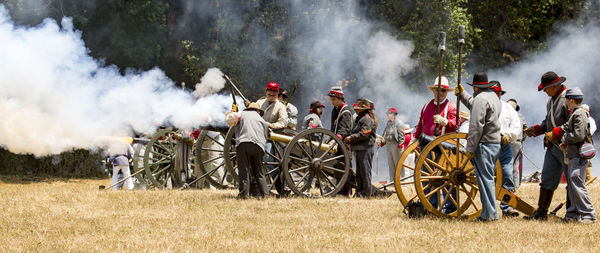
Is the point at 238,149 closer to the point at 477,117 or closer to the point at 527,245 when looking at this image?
the point at 477,117

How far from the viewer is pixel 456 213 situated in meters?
6.50

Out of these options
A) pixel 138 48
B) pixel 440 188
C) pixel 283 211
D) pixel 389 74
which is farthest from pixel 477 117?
pixel 138 48

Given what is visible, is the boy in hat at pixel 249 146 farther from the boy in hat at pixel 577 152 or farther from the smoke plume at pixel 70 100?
the boy in hat at pixel 577 152

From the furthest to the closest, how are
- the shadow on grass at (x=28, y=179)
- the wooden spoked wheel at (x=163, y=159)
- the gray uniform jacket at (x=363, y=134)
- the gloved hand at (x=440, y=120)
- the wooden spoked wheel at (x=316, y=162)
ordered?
1. the shadow on grass at (x=28, y=179)
2. the wooden spoked wheel at (x=163, y=159)
3. the gray uniform jacket at (x=363, y=134)
4. the wooden spoked wheel at (x=316, y=162)
5. the gloved hand at (x=440, y=120)

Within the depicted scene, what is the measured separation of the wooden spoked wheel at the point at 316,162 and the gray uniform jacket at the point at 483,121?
2705 millimetres

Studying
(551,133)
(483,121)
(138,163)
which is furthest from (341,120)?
(138,163)

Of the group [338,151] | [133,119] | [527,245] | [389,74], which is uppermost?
[389,74]

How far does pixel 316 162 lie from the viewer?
28.6ft

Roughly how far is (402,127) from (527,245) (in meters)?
6.70

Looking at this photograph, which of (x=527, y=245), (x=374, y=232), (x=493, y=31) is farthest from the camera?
(x=493, y=31)

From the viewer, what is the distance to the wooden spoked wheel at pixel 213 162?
9781mm

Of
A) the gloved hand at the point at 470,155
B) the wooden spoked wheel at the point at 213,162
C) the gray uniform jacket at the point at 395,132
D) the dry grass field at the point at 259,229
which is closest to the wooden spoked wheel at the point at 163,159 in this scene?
the wooden spoked wheel at the point at 213,162

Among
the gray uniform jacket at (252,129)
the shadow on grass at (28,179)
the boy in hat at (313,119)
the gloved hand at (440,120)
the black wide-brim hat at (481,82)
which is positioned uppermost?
the boy in hat at (313,119)

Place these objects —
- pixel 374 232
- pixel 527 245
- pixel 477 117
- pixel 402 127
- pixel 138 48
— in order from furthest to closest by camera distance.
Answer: pixel 138 48, pixel 402 127, pixel 477 117, pixel 374 232, pixel 527 245
